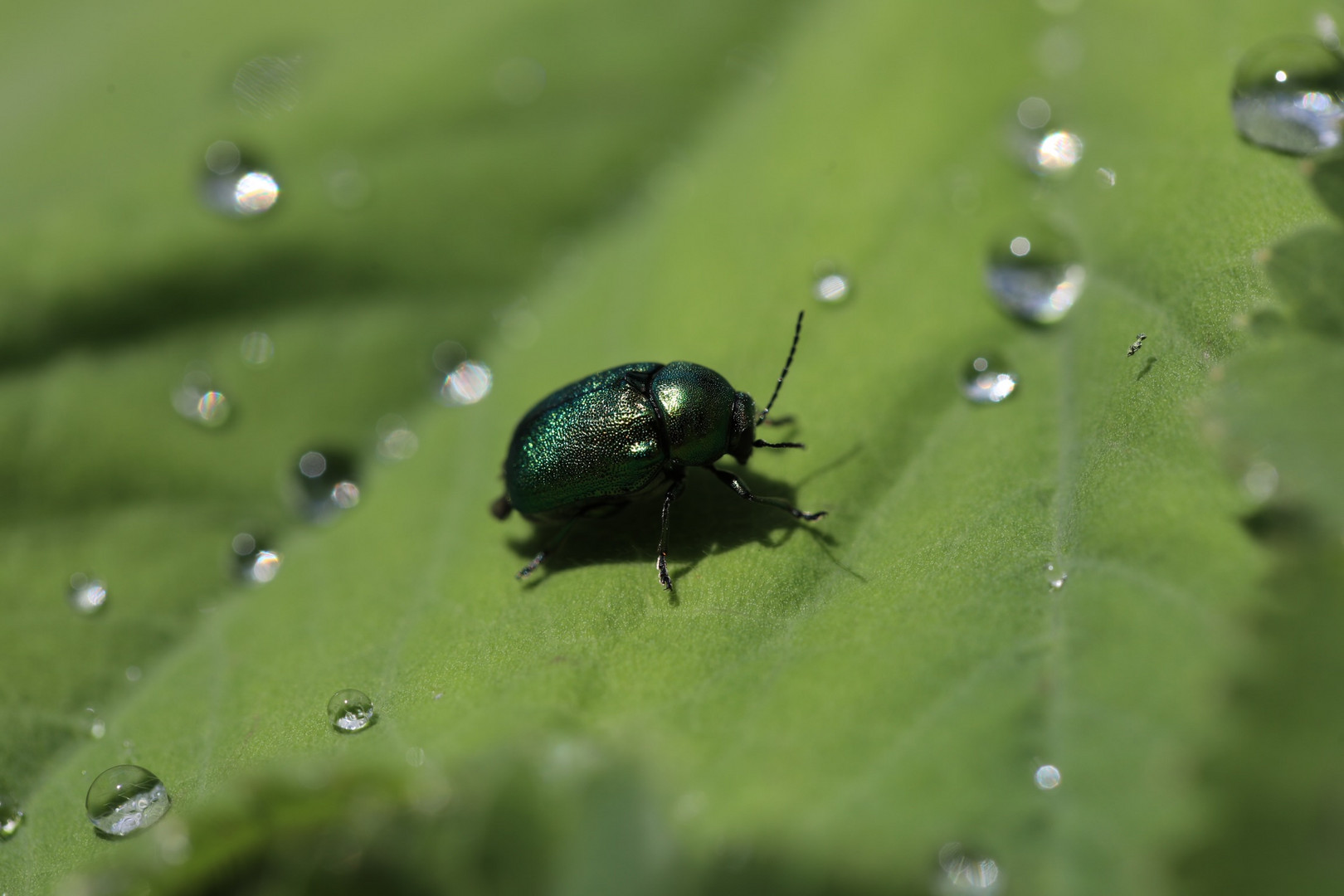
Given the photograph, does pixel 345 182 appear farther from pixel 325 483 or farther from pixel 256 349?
pixel 325 483

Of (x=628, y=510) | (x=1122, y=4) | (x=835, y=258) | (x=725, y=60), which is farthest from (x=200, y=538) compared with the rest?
(x=1122, y=4)

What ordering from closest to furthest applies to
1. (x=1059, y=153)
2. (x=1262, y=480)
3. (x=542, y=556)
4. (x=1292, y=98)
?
(x=1262, y=480) → (x=1292, y=98) → (x=542, y=556) → (x=1059, y=153)

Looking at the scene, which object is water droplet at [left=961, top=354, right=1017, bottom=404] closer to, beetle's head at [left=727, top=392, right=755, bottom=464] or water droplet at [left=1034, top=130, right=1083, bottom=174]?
beetle's head at [left=727, top=392, right=755, bottom=464]

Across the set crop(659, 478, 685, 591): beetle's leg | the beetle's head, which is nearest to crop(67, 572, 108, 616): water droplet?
crop(659, 478, 685, 591): beetle's leg

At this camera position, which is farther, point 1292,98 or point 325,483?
point 325,483

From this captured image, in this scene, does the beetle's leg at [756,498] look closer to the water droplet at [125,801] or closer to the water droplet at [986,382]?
the water droplet at [986,382]

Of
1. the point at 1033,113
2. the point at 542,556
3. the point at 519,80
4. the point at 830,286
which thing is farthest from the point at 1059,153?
the point at 542,556

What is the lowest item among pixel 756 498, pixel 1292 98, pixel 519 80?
pixel 756 498
